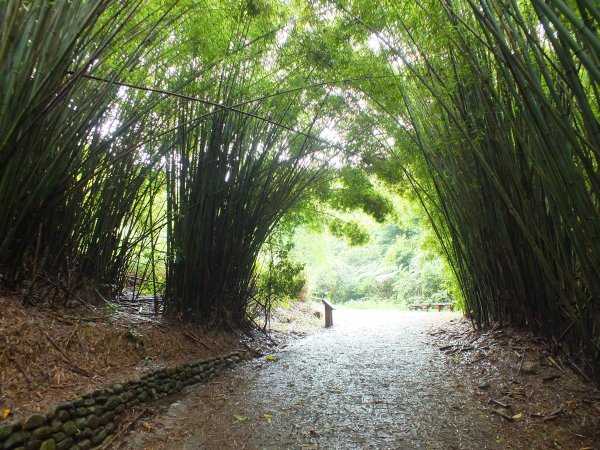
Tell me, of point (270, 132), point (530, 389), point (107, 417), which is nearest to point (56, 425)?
point (107, 417)

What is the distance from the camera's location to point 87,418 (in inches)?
69.1

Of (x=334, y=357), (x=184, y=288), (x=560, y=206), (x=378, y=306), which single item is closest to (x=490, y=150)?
(x=560, y=206)

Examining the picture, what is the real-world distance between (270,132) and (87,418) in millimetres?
2654

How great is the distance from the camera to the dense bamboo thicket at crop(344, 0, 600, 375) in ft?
4.90

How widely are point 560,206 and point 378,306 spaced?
14.1 m

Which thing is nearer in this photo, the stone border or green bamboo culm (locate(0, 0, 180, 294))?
the stone border

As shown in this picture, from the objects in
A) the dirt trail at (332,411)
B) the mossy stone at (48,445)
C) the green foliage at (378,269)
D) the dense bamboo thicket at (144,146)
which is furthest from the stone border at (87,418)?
the green foliage at (378,269)

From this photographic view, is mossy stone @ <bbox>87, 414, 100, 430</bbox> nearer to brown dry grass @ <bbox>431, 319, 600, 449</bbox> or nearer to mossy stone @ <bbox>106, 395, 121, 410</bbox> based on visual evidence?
mossy stone @ <bbox>106, 395, 121, 410</bbox>

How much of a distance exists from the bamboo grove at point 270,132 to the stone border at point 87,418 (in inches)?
31.1

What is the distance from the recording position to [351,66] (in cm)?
315

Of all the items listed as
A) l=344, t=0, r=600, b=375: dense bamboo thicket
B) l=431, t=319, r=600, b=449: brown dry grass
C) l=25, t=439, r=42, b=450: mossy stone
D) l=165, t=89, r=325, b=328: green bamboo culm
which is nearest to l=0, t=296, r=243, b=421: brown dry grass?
l=25, t=439, r=42, b=450: mossy stone

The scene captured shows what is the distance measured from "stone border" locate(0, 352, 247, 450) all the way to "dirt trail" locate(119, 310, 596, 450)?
0.38 feet

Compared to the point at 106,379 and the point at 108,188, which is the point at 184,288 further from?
the point at 106,379

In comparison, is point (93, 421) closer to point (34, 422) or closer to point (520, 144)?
point (34, 422)
